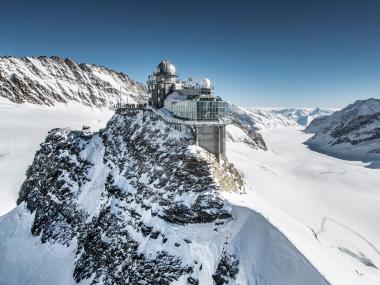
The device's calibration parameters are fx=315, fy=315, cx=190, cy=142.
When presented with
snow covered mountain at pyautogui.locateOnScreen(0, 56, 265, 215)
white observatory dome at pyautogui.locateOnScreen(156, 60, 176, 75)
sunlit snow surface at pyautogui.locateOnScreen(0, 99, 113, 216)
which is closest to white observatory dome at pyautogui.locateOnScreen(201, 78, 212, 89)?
white observatory dome at pyautogui.locateOnScreen(156, 60, 176, 75)

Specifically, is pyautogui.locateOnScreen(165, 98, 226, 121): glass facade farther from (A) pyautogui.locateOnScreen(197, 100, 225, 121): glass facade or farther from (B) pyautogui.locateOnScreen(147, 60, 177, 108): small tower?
(B) pyautogui.locateOnScreen(147, 60, 177, 108): small tower

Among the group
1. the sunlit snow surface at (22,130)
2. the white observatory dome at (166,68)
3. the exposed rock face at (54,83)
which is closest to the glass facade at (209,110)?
the white observatory dome at (166,68)

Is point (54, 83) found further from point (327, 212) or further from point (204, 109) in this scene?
point (327, 212)

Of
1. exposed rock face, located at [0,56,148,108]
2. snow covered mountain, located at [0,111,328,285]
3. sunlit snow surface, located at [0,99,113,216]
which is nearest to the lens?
snow covered mountain, located at [0,111,328,285]

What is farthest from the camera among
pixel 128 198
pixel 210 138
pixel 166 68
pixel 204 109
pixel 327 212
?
pixel 166 68

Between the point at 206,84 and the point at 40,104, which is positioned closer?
the point at 206,84

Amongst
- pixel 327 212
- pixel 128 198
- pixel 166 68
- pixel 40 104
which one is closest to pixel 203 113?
pixel 128 198
